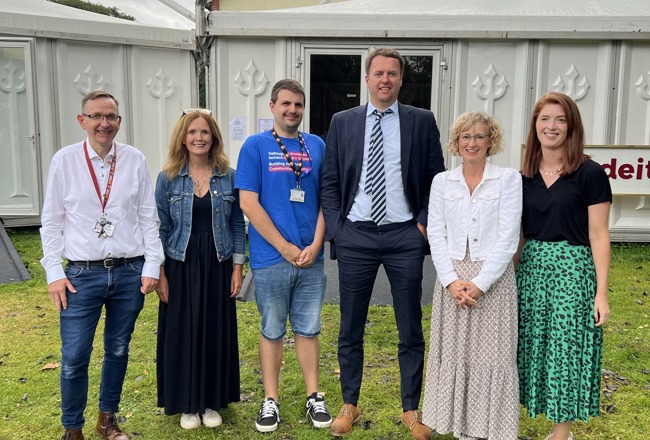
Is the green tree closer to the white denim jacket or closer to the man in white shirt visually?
the man in white shirt

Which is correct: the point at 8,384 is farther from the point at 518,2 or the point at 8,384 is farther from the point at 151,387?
A: the point at 518,2

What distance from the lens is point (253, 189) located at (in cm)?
340

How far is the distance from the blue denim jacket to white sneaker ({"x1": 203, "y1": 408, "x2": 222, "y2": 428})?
930mm

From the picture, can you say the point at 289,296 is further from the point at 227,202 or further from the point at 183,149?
the point at 183,149

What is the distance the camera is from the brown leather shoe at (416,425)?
11.1 feet

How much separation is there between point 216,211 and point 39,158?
20.2 ft

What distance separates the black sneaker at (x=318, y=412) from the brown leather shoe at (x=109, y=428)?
108cm

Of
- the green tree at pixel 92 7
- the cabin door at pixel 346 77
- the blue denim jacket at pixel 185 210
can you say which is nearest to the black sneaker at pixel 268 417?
the blue denim jacket at pixel 185 210

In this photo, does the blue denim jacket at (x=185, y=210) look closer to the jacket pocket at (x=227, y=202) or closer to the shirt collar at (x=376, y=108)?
the jacket pocket at (x=227, y=202)

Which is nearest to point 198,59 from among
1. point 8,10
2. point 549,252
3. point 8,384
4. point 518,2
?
point 8,10

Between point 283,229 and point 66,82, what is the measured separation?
634 centimetres

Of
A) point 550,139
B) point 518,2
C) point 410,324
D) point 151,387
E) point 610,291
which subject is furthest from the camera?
point 518,2

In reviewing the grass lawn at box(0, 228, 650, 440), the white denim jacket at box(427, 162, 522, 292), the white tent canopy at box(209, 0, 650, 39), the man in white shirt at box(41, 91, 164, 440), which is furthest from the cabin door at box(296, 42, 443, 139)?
the man in white shirt at box(41, 91, 164, 440)

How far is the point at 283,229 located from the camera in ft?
11.3
